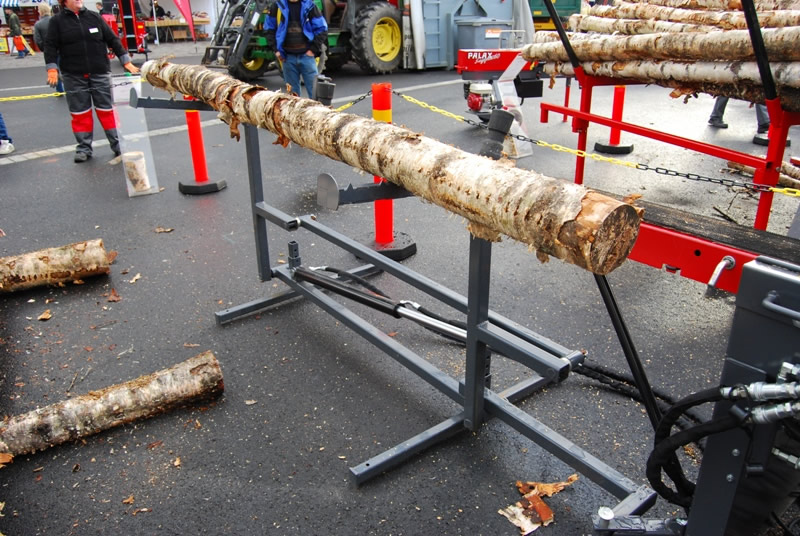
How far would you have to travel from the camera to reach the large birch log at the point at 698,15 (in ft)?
14.7

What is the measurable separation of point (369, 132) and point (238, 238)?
2996mm

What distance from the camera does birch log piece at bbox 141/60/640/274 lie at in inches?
68.9

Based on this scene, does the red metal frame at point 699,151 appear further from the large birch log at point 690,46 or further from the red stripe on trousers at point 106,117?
the red stripe on trousers at point 106,117

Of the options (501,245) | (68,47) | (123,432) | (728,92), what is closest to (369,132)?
(123,432)

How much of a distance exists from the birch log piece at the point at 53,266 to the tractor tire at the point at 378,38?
32.4 ft

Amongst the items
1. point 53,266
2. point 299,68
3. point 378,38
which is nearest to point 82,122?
point 299,68

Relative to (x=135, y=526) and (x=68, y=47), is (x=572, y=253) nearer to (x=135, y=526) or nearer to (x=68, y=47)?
(x=135, y=526)

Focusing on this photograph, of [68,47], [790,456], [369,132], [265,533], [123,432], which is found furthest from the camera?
[68,47]

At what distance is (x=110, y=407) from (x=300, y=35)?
7.10 metres

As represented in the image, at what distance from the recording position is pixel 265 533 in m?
2.45

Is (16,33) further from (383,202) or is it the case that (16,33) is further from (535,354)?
(535,354)

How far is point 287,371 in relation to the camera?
3510mm

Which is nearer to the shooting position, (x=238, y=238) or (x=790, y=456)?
(x=790, y=456)

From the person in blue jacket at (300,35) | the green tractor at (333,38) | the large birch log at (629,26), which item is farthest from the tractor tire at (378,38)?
the large birch log at (629,26)
